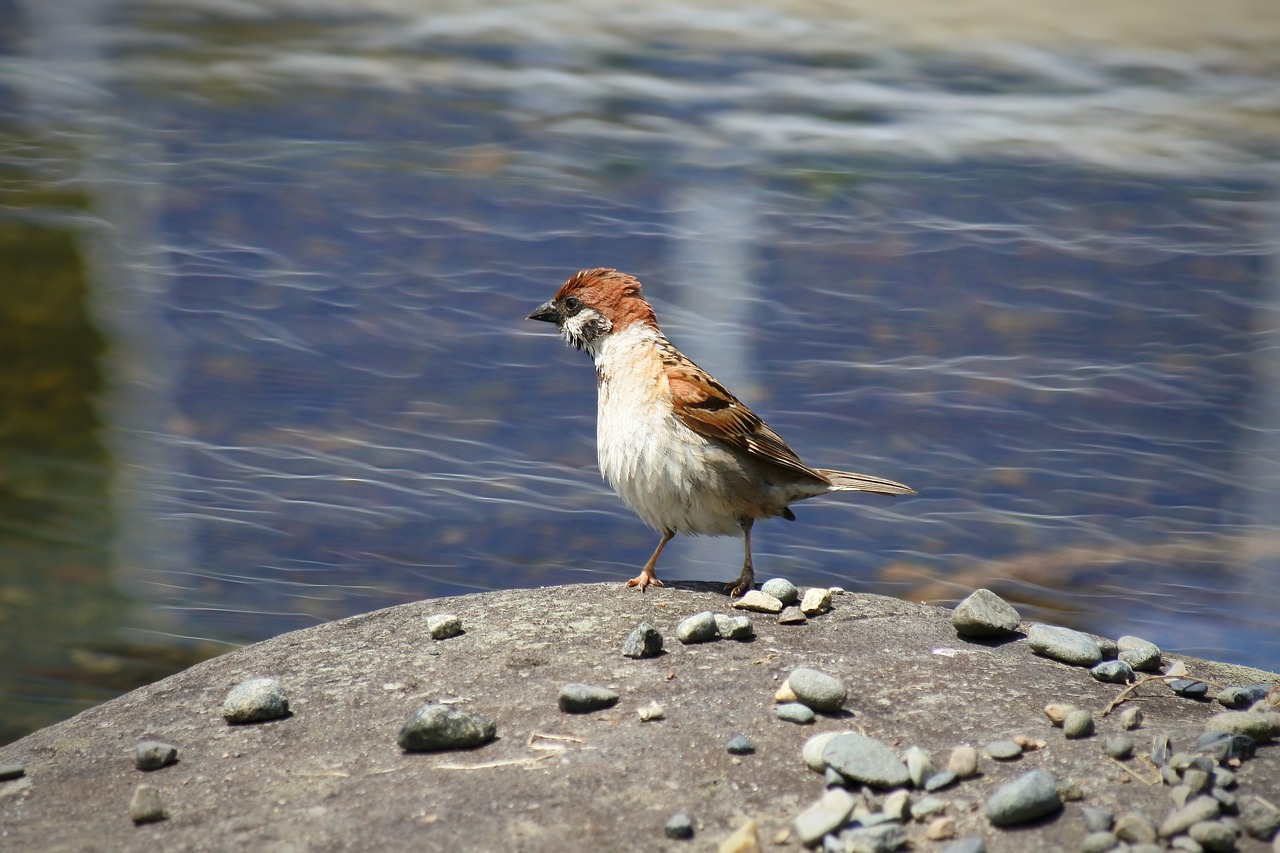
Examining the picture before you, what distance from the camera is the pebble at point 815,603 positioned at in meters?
4.30

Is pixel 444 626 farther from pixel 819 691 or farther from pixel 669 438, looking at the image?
pixel 819 691

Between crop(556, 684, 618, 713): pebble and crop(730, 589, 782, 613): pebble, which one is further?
crop(730, 589, 782, 613): pebble

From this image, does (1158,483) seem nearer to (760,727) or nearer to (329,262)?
(760,727)

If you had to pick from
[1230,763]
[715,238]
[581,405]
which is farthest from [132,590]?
[1230,763]

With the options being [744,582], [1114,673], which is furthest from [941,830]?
[744,582]

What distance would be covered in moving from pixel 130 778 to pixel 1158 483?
19.4 ft

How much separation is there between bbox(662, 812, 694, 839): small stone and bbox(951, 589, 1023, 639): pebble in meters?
1.55

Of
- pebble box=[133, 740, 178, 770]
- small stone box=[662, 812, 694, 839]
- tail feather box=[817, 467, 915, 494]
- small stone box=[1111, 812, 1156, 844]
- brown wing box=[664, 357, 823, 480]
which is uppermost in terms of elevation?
brown wing box=[664, 357, 823, 480]

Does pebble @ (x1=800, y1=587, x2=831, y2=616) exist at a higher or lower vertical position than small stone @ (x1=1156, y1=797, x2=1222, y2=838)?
lower

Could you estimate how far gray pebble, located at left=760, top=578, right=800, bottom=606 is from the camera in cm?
441

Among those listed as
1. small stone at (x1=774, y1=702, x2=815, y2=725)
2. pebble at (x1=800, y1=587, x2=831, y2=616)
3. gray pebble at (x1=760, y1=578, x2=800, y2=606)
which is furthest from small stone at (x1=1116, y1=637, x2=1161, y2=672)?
small stone at (x1=774, y1=702, x2=815, y2=725)

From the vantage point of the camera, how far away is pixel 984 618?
4.07m

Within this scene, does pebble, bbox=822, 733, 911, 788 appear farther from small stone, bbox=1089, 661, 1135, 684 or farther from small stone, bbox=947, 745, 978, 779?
small stone, bbox=1089, 661, 1135, 684

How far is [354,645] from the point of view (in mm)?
4281
